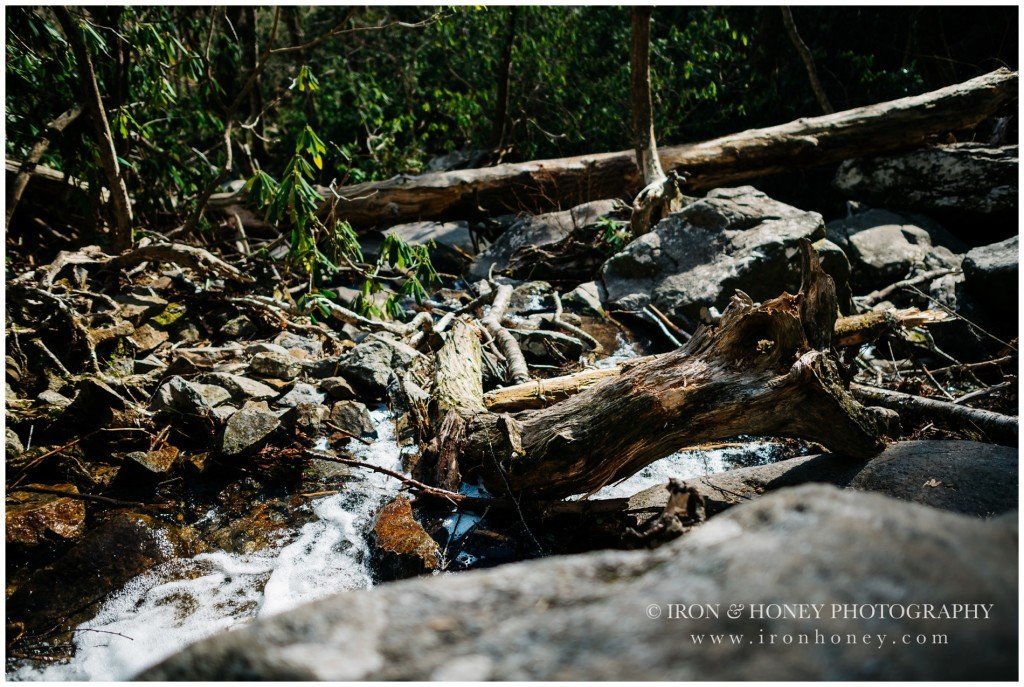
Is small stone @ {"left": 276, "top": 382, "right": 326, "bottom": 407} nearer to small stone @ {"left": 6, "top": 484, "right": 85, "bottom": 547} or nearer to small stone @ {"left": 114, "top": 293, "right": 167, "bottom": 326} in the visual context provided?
small stone @ {"left": 6, "top": 484, "right": 85, "bottom": 547}

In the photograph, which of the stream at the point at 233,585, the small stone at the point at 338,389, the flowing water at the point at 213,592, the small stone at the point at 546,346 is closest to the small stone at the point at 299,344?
the small stone at the point at 338,389

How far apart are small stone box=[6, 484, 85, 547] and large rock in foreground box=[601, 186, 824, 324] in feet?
16.2

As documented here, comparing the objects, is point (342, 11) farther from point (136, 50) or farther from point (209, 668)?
point (209, 668)

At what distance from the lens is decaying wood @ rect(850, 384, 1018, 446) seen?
3391mm

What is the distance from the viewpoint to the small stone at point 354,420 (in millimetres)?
4359

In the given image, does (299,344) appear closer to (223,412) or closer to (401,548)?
(223,412)

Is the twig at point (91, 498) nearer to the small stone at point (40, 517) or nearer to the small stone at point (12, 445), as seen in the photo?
the small stone at point (40, 517)

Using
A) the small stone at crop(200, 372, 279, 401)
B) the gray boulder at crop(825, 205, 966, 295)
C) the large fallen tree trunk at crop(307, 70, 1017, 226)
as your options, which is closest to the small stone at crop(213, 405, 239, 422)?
the small stone at crop(200, 372, 279, 401)

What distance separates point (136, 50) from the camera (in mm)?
5121

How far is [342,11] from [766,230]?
11945 mm

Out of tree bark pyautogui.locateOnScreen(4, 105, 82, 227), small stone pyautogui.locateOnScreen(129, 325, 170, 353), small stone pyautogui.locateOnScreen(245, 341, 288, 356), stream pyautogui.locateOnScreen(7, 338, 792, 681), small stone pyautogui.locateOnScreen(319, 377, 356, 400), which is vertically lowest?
stream pyautogui.locateOnScreen(7, 338, 792, 681)

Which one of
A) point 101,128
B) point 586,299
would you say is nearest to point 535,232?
point 586,299

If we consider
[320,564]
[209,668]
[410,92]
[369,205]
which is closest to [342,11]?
[410,92]

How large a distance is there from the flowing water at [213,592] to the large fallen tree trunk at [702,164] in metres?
5.49
